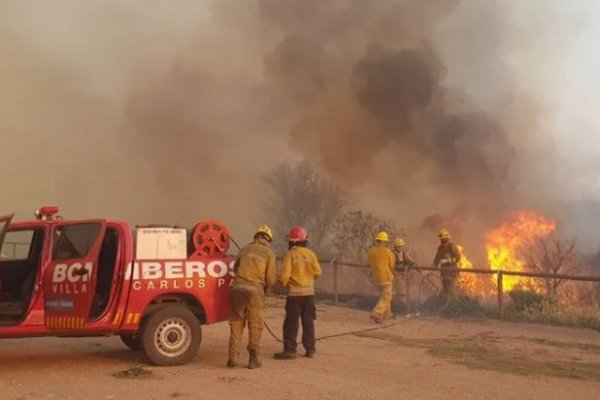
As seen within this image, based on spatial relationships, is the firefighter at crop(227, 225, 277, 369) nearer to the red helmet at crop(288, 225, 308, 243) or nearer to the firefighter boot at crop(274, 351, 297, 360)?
the firefighter boot at crop(274, 351, 297, 360)

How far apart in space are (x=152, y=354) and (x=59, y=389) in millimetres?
1214

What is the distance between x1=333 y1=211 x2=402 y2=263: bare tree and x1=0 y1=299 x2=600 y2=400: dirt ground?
9637 mm

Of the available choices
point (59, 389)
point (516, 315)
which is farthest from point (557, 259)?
point (59, 389)

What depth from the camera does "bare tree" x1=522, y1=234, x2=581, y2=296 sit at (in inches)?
604

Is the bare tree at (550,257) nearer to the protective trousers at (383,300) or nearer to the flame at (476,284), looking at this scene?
the flame at (476,284)

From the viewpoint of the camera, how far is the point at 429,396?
217 inches

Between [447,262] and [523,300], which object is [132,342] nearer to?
[447,262]

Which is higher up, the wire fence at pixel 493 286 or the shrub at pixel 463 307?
the wire fence at pixel 493 286

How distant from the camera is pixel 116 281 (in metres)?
6.64

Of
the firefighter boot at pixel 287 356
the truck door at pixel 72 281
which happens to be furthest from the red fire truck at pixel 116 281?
the firefighter boot at pixel 287 356

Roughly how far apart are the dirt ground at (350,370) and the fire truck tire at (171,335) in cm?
14

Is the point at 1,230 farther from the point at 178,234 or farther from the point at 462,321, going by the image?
the point at 462,321

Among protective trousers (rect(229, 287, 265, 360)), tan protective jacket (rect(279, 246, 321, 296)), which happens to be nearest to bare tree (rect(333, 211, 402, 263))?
tan protective jacket (rect(279, 246, 321, 296))

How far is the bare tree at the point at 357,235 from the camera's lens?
19.4m
